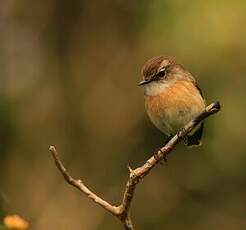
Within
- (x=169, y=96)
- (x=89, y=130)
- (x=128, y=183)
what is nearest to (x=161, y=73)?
(x=169, y=96)

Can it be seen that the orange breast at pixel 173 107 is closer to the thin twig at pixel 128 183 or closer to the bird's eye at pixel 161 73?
the bird's eye at pixel 161 73

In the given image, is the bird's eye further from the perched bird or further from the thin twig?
the thin twig

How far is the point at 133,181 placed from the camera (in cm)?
376

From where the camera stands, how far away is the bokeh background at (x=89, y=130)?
9.72m

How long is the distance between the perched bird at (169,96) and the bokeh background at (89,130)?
119 inches

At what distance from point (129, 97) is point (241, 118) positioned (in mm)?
1779

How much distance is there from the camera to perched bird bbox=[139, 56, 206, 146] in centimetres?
611

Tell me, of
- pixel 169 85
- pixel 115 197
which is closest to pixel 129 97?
A: pixel 115 197

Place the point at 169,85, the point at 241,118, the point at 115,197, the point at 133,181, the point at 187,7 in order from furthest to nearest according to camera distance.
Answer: the point at 115,197
the point at 241,118
the point at 187,7
the point at 169,85
the point at 133,181

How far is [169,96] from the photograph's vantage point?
→ 6133 millimetres

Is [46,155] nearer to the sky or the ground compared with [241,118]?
nearer to the sky

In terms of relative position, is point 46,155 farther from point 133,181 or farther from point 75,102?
point 133,181

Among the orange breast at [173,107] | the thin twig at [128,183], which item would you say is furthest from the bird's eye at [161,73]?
the thin twig at [128,183]

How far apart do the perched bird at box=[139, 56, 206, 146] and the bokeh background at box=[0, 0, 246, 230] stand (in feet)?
9.94
